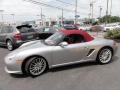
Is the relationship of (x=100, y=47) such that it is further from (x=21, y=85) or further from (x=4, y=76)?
(x=4, y=76)

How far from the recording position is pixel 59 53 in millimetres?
5305

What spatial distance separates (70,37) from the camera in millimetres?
5680

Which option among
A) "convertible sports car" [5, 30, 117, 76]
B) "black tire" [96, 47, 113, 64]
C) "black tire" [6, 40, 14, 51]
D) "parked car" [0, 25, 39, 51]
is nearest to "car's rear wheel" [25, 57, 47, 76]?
"convertible sports car" [5, 30, 117, 76]

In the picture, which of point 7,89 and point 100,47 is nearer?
point 7,89

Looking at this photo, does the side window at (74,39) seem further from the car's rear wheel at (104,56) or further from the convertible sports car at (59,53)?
the car's rear wheel at (104,56)

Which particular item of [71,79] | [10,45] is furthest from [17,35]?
[71,79]

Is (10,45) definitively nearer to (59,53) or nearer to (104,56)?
(59,53)

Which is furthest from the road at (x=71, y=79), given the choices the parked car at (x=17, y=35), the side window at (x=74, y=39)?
the parked car at (x=17, y=35)

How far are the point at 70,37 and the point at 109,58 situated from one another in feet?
5.69

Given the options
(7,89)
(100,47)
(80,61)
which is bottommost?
(7,89)

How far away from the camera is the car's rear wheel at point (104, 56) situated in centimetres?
602

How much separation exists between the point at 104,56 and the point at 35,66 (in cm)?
257

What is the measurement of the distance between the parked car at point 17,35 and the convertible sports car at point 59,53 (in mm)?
4019

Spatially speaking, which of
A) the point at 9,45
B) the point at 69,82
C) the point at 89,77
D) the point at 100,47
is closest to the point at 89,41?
the point at 100,47
